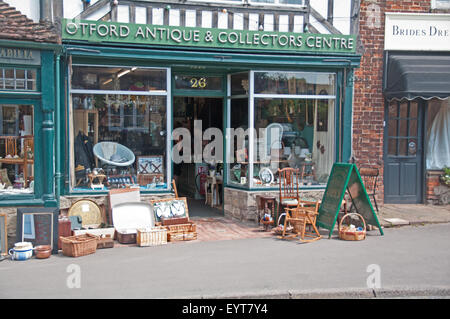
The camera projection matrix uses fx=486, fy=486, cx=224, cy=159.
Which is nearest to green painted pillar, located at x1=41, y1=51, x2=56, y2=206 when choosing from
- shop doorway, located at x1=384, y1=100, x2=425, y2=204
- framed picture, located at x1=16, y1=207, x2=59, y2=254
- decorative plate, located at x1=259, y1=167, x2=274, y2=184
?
framed picture, located at x1=16, y1=207, x2=59, y2=254

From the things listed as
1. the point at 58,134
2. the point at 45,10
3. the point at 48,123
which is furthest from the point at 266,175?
the point at 45,10

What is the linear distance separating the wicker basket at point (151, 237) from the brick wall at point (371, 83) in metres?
4.85

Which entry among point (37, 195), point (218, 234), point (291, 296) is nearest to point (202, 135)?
point (218, 234)

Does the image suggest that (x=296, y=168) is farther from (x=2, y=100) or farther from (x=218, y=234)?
(x=2, y=100)

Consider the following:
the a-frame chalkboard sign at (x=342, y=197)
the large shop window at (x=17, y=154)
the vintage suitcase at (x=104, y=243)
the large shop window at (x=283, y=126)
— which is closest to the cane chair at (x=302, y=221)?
the a-frame chalkboard sign at (x=342, y=197)

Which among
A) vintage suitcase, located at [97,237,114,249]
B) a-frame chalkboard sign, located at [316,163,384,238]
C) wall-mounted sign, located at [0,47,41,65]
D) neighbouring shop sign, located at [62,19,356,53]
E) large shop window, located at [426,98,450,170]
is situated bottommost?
vintage suitcase, located at [97,237,114,249]

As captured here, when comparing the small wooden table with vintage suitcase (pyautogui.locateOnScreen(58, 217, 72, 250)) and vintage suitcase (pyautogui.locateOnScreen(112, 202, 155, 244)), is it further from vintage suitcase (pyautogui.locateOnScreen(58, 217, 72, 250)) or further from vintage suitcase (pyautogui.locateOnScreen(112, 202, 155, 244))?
vintage suitcase (pyautogui.locateOnScreen(58, 217, 72, 250))

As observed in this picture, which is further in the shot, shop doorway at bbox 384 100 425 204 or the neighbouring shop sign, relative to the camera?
shop doorway at bbox 384 100 425 204

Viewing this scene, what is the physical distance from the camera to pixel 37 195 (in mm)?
7906

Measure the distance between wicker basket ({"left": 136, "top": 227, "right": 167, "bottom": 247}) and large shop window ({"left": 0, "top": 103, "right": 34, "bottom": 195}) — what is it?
76.8 inches

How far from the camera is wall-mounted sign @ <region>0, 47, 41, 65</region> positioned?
750 centimetres

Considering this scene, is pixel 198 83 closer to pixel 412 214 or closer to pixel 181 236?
pixel 181 236

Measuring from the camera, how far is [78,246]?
23.4 ft
